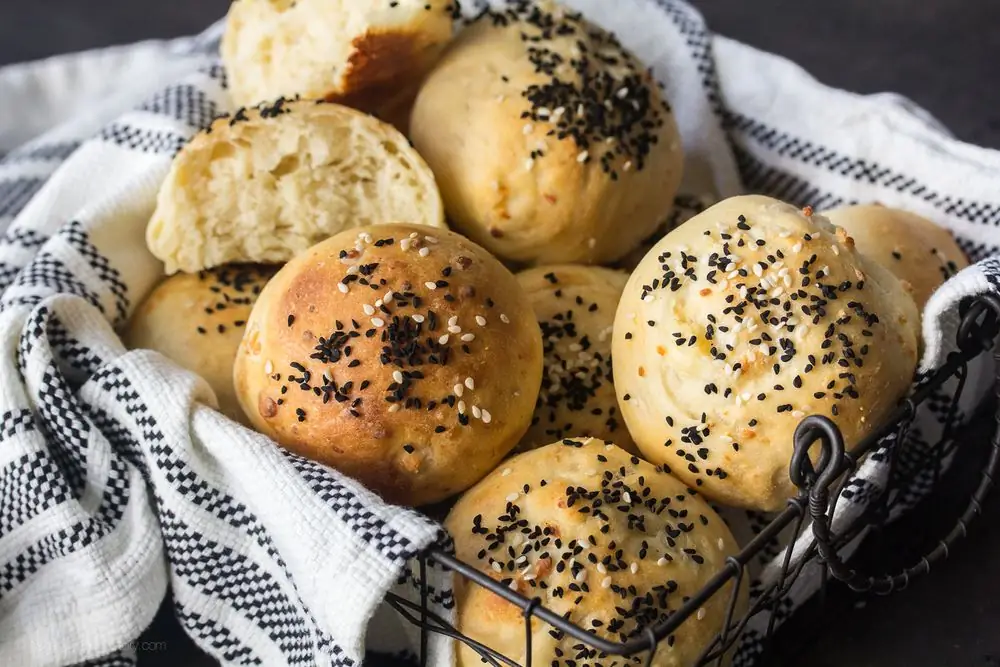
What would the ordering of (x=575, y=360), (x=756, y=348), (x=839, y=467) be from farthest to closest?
(x=575, y=360) < (x=756, y=348) < (x=839, y=467)

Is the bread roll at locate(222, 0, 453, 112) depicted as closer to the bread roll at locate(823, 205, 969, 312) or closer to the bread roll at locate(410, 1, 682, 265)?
the bread roll at locate(410, 1, 682, 265)

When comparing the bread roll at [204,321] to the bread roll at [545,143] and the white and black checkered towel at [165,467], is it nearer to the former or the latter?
the white and black checkered towel at [165,467]

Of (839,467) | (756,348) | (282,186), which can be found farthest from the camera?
(282,186)

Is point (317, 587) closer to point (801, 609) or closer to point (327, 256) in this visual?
point (327, 256)

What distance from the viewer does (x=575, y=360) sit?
1.41m

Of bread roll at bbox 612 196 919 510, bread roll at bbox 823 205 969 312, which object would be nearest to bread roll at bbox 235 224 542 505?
bread roll at bbox 612 196 919 510

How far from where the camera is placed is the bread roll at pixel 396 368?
1.22 meters

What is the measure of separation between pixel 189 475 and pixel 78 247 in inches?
19.0

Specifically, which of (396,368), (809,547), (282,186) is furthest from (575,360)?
(282,186)

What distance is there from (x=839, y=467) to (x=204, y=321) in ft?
3.06

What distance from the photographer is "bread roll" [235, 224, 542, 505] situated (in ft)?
3.99

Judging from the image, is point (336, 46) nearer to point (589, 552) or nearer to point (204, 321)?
point (204, 321)

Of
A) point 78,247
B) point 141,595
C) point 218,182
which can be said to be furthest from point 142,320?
point 141,595

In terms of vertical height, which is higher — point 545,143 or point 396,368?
point 545,143
